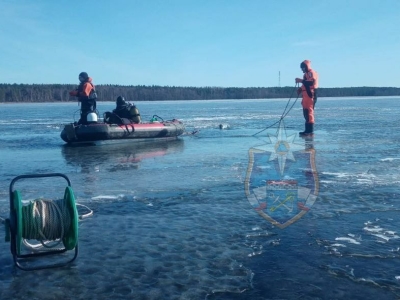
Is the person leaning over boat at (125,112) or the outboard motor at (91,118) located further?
the person leaning over boat at (125,112)

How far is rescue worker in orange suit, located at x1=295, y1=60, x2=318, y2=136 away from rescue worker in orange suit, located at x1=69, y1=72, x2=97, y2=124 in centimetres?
694

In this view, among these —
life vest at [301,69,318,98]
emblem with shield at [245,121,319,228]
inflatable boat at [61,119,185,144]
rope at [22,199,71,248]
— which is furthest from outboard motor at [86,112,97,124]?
rope at [22,199,71,248]

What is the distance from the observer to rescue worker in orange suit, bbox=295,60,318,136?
16641 millimetres

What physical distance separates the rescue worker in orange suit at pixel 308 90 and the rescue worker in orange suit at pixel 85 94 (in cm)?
694

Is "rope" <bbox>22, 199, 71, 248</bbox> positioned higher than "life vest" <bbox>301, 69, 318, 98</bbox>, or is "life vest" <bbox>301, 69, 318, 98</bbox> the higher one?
"life vest" <bbox>301, 69, 318, 98</bbox>

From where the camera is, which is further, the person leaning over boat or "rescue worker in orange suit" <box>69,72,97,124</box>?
the person leaning over boat

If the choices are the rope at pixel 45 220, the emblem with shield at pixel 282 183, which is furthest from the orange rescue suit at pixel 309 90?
the rope at pixel 45 220

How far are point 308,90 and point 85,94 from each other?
24.4ft

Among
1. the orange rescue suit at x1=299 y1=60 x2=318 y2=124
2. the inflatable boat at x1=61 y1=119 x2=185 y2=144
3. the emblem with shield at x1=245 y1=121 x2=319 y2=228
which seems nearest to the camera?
the emblem with shield at x1=245 y1=121 x2=319 y2=228

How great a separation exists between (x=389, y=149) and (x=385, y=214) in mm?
6912

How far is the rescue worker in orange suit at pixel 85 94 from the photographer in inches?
616

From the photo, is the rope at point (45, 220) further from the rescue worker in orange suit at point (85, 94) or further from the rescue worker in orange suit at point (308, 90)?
the rescue worker in orange suit at point (308, 90)

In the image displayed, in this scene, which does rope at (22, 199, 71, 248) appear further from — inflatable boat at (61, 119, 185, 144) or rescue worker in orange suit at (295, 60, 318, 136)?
rescue worker in orange suit at (295, 60, 318, 136)

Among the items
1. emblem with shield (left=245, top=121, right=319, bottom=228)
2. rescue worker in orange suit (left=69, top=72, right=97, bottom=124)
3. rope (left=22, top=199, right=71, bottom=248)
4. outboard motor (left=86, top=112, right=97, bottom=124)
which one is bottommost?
emblem with shield (left=245, top=121, right=319, bottom=228)
